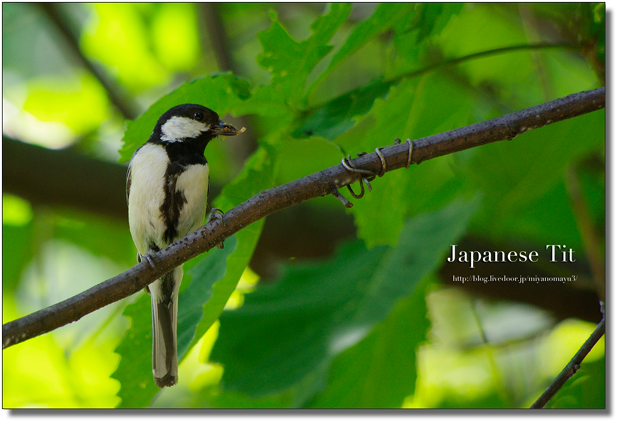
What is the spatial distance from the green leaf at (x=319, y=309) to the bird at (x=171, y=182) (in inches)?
10.4

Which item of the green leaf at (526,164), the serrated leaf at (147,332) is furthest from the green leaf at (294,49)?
the green leaf at (526,164)

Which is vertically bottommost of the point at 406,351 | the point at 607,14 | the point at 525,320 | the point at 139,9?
the point at 406,351

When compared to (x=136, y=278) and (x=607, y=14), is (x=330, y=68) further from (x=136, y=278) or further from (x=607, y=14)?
(x=607, y=14)

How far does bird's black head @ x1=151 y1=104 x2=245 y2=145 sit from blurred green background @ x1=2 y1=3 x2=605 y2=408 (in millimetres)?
147

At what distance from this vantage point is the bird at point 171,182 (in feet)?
4.39

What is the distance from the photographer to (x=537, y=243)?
1607 millimetres

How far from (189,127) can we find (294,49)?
554 mm

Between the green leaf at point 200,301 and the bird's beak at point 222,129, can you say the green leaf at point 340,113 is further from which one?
the bird's beak at point 222,129

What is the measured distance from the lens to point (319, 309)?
113 cm

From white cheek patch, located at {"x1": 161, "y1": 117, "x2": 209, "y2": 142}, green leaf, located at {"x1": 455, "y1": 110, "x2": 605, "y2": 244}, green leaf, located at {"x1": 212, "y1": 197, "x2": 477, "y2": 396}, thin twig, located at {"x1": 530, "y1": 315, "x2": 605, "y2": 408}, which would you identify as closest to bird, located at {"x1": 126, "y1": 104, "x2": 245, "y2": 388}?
white cheek patch, located at {"x1": 161, "y1": 117, "x2": 209, "y2": 142}

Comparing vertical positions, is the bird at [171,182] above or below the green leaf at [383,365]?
above

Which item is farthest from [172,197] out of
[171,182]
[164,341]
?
[164,341]

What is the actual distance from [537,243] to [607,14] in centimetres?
69

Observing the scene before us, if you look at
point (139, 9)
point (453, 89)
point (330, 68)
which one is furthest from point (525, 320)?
point (139, 9)
